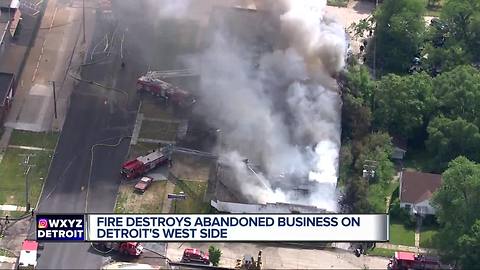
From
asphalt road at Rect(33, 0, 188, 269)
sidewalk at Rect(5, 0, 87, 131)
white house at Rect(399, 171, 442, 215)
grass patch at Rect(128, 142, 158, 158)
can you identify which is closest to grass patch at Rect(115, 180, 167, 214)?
asphalt road at Rect(33, 0, 188, 269)

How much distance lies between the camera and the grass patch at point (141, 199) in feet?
317

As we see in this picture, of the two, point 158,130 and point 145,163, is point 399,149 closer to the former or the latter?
point 158,130

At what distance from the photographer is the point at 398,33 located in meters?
115

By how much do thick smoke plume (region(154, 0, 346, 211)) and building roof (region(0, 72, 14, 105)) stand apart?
1725cm

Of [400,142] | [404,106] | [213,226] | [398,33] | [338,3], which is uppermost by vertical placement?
[338,3]

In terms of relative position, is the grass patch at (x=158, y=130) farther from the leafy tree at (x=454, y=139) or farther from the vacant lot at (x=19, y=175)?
the leafy tree at (x=454, y=139)

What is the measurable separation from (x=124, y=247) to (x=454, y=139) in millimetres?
30823

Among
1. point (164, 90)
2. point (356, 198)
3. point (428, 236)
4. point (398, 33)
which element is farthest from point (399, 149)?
point (164, 90)

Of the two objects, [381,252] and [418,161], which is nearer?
[381,252]

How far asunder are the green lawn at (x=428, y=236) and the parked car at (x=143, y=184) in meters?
23.0

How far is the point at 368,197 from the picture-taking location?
97.9 metres

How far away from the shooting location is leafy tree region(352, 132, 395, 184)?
101438 mm

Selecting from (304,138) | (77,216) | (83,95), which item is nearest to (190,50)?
(83,95)

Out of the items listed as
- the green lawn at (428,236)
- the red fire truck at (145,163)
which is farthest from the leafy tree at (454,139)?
the red fire truck at (145,163)
